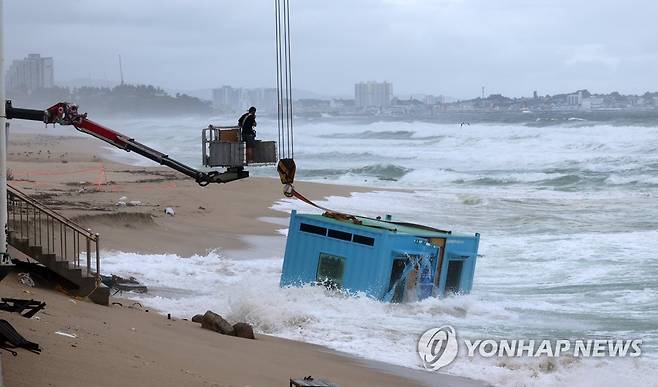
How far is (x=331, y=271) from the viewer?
57.0 feet

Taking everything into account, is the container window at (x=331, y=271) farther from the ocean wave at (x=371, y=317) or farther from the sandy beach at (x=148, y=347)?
the sandy beach at (x=148, y=347)

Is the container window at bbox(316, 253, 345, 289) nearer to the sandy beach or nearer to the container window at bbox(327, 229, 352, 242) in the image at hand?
the container window at bbox(327, 229, 352, 242)

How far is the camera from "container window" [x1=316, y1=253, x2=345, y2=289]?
17219 mm

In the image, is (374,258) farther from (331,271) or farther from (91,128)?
(91,128)

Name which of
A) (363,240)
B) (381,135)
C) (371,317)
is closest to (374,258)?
(363,240)

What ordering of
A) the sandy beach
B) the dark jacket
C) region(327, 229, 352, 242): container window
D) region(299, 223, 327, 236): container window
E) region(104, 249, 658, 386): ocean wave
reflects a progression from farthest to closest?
region(299, 223, 327, 236): container window
region(327, 229, 352, 242): container window
the dark jacket
region(104, 249, 658, 386): ocean wave
the sandy beach

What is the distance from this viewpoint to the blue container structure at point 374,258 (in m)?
16.9

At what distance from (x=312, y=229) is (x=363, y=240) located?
1105mm

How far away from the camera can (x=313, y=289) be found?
17266 mm

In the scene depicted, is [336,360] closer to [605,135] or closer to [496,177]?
[496,177]
